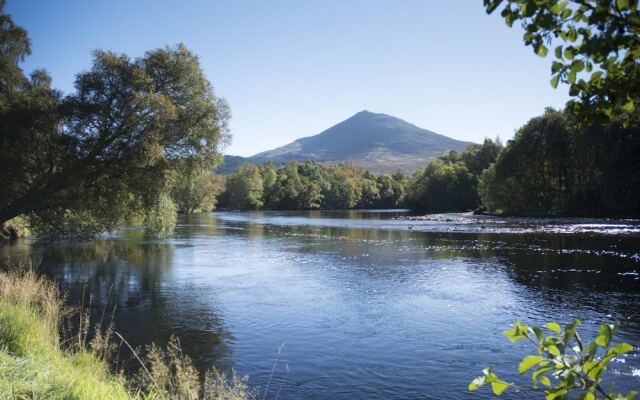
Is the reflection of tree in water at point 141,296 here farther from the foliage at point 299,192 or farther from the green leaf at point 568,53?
the foliage at point 299,192

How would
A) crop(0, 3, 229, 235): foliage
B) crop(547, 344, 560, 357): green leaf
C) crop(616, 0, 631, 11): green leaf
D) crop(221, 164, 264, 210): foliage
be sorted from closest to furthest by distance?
crop(616, 0, 631, 11): green leaf → crop(547, 344, 560, 357): green leaf → crop(0, 3, 229, 235): foliage → crop(221, 164, 264, 210): foliage

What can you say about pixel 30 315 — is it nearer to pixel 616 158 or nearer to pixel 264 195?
pixel 616 158

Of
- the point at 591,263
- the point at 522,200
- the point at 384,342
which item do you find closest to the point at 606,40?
the point at 384,342

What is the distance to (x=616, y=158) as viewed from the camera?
235ft

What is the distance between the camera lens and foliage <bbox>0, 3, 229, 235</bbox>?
25.7m

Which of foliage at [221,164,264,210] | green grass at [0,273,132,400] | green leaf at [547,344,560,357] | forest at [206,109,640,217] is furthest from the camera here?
foliage at [221,164,264,210]

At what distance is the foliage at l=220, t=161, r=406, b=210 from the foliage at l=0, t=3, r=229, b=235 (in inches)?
5594

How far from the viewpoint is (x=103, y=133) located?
26375mm

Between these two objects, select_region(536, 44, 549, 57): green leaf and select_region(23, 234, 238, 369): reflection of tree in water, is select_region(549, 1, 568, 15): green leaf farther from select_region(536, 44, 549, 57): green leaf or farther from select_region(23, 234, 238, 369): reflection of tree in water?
select_region(23, 234, 238, 369): reflection of tree in water

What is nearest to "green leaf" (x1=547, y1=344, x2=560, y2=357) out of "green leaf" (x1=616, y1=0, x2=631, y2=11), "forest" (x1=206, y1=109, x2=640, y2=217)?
"forest" (x1=206, y1=109, x2=640, y2=217)

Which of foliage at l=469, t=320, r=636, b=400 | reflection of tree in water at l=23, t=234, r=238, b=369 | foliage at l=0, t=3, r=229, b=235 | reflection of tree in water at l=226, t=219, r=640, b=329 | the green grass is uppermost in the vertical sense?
foliage at l=0, t=3, r=229, b=235

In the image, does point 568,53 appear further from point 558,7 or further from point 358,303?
point 358,303

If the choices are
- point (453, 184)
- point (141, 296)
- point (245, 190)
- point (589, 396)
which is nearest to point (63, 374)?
point (589, 396)

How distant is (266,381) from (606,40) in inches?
435
